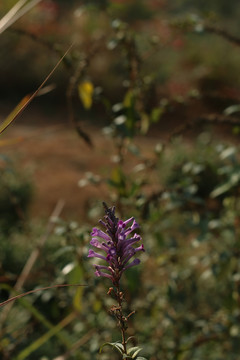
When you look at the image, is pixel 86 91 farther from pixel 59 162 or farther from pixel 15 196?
pixel 59 162

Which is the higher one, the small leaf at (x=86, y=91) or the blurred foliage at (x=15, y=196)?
the small leaf at (x=86, y=91)

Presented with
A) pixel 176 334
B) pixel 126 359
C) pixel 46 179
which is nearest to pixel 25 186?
pixel 46 179

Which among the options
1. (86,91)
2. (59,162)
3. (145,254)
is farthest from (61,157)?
(86,91)

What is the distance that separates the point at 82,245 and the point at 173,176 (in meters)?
4.03

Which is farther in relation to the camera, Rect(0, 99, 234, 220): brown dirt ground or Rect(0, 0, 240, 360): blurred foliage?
Rect(0, 99, 234, 220): brown dirt ground

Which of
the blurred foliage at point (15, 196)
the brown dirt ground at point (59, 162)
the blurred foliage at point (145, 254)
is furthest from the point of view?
the brown dirt ground at point (59, 162)

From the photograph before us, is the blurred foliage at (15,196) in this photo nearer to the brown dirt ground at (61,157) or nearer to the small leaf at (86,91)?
the brown dirt ground at (61,157)

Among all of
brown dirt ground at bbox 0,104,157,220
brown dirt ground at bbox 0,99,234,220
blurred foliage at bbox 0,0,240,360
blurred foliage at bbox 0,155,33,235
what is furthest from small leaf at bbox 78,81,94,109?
brown dirt ground at bbox 0,104,157,220

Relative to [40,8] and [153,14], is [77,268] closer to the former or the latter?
[40,8]

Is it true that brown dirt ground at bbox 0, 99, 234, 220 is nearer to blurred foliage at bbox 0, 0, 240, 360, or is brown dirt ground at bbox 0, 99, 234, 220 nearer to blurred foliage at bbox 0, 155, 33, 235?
blurred foliage at bbox 0, 155, 33, 235

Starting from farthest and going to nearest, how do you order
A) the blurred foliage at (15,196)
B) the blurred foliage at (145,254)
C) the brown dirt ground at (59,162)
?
the brown dirt ground at (59,162), the blurred foliage at (15,196), the blurred foliage at (145,254)

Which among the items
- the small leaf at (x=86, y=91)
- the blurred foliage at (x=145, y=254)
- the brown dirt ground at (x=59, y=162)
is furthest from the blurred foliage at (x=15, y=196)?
the small leaf at (x=86, y=91)

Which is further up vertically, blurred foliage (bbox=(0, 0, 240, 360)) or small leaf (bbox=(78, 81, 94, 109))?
small leaf (bbox=(78, 81, 94, 109))

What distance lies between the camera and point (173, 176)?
592 cm
